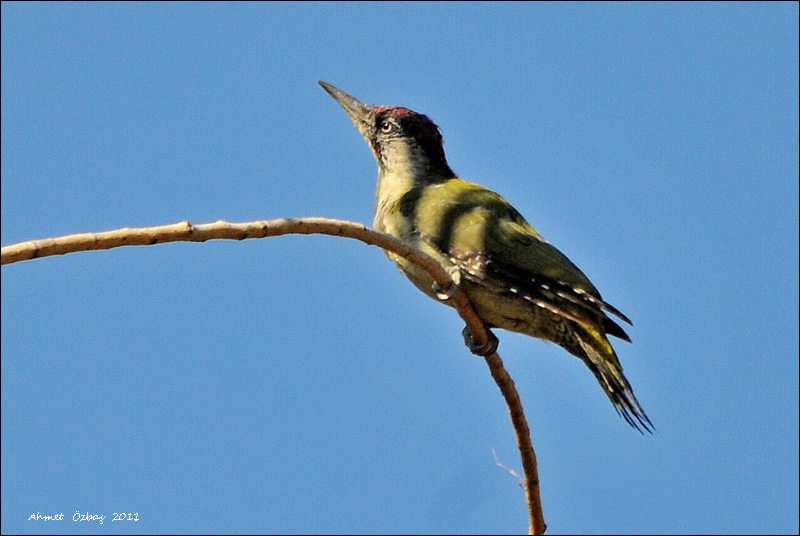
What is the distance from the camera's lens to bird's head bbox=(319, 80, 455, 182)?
7418mm

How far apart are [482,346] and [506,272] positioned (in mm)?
502

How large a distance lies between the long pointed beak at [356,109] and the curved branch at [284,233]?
2735 millimetres

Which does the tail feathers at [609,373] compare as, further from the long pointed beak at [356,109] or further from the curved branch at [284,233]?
the long pointed beak at [356,109]

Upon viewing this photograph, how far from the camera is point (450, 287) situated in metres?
5.38

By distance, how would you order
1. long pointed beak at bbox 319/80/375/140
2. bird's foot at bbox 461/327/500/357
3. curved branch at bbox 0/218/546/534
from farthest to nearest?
long pointed beak at bbox 319/80/375/140 → bird's foot at bbox 461/327/500/357 → curved branch at bbox 0/218/546/534

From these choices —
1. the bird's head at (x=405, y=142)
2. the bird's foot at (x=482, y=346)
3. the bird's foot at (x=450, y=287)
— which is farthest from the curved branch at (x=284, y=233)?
the bird's head at (x=405, y=142)

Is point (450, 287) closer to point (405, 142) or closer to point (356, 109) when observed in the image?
point (405, 142)

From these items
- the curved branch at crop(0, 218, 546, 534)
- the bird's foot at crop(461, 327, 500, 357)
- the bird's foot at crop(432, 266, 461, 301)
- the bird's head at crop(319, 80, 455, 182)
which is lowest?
the curved branch at crop(0, 218, 546, 534)

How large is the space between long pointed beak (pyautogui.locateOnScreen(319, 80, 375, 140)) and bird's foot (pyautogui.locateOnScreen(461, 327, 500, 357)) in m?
2.41

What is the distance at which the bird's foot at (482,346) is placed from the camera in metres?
5.65

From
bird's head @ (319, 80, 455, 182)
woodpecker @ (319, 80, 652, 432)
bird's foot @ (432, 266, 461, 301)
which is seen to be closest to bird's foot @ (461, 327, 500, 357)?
woodpecker @ (319, 80, 652, 432)

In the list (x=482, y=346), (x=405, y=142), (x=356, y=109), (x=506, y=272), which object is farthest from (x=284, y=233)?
(x=356, y=109)

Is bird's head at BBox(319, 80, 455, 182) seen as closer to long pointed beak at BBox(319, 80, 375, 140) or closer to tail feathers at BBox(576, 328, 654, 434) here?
long pointed beak at BBox(319, 80, 375, 140)

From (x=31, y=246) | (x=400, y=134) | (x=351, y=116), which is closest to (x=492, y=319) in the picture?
(x=400, y=134)
